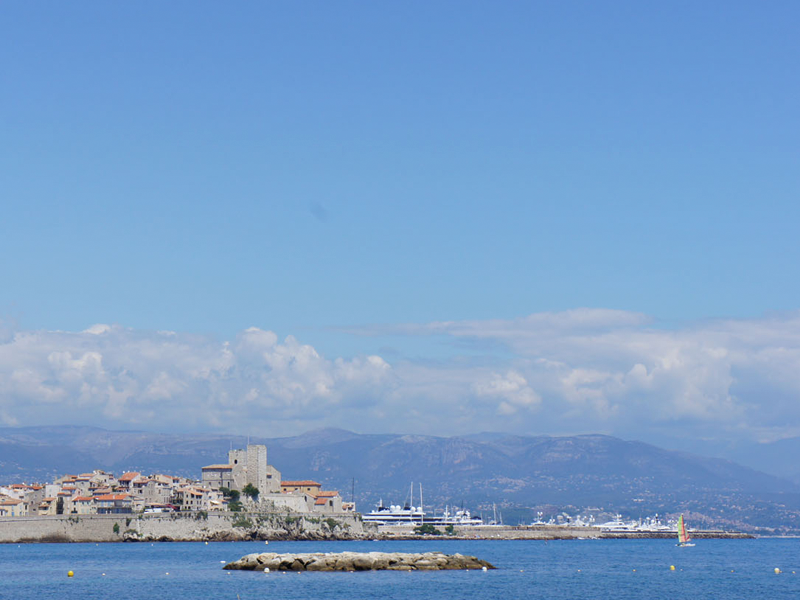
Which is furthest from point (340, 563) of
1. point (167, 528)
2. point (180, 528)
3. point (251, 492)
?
point (251, 492)

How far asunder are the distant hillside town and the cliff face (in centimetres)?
227

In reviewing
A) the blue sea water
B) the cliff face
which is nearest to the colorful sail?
the blue sea water

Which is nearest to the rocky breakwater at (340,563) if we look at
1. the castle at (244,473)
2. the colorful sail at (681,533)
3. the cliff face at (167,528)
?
the cliff face at (167,528)

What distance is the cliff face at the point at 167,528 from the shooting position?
123 m

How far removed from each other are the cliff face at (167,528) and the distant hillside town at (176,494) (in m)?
2.27

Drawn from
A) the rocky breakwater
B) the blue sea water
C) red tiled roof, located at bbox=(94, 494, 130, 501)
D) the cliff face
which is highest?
red tiled roof, located at bbox=(94, 494, 130, 501)

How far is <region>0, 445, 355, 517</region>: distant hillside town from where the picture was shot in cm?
13238

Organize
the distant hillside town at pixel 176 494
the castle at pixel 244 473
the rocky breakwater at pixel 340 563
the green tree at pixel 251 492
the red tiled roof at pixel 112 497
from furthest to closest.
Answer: the castle at pixel 244 473 → the green tree at pixel 251 492 → the distant hillside town at pixel 176 494 → the red tiled roof at pixel 112 497 → the rocky breakwater at pixel 340 563

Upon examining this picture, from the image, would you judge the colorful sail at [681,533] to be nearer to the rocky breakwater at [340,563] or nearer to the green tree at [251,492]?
the green tree at [251,492]

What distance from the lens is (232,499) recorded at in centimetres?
14012

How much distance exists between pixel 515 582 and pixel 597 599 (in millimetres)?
9846

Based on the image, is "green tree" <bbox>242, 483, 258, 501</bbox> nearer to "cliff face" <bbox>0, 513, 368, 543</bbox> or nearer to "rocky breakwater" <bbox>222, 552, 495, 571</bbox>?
"cliff face" <bbox>0, 513, 368, 543</bbox>

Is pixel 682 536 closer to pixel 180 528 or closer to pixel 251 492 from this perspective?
pixel 251 492

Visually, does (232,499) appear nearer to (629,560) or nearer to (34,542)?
(34,542)
